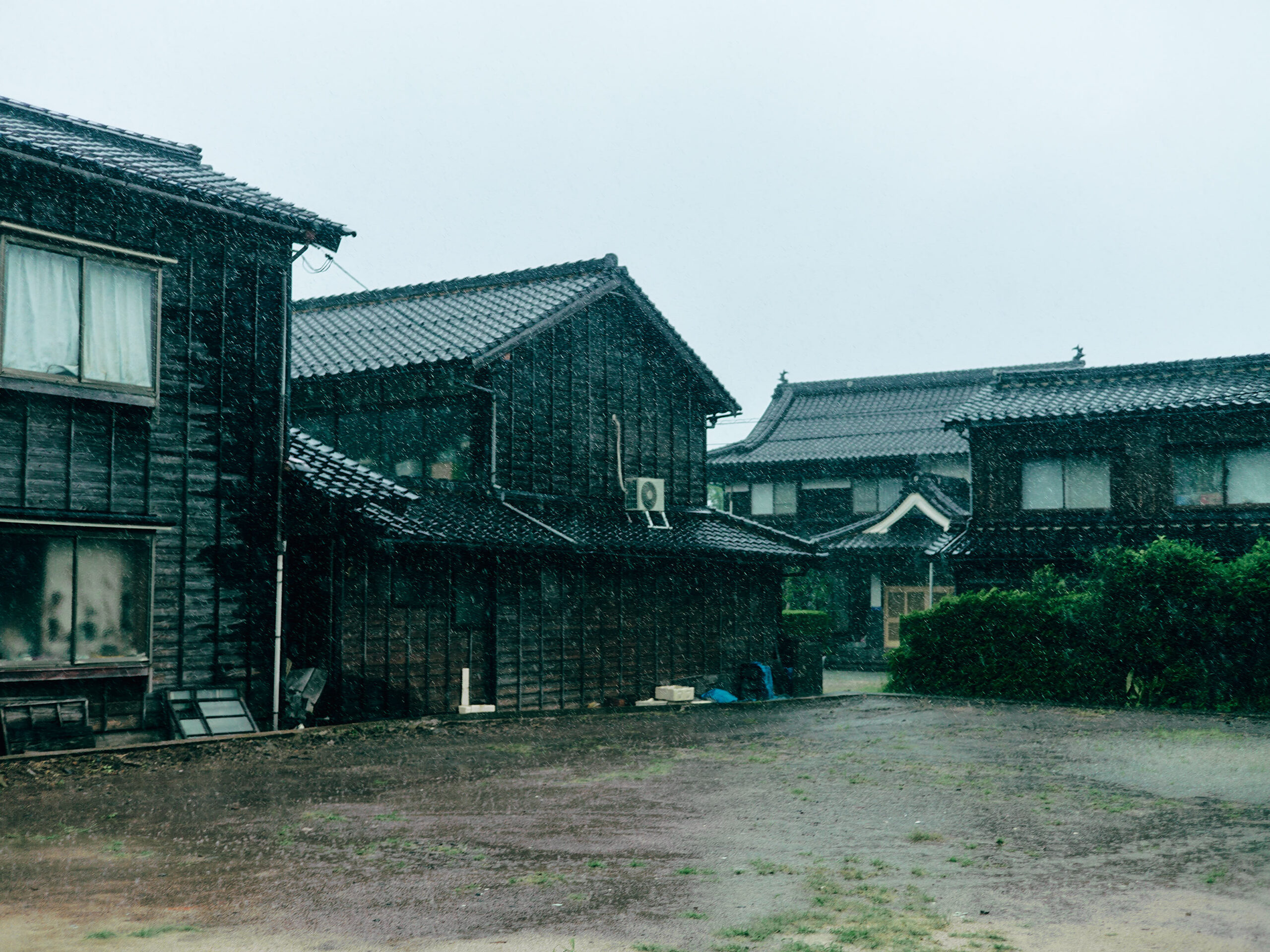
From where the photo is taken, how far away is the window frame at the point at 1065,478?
89.8ft

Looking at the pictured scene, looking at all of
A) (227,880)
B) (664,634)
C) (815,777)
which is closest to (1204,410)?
(664,634)

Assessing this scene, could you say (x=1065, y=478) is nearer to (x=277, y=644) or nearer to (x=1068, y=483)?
(x=1068, y=483)

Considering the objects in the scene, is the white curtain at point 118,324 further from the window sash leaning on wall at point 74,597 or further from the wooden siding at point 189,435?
the window sash leaning on wall at point 74,597

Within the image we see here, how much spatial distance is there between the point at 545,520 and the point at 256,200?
7.45 m

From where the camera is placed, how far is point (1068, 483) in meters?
27.8

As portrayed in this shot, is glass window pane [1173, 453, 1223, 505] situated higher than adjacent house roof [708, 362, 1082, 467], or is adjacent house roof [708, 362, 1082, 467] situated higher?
adjacent house roof [708, 362, 1082, 467]

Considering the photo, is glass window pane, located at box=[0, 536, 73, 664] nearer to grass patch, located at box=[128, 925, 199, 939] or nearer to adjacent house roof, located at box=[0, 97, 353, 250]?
adjacent house roof, located at box=[0, 97, 353, 250]

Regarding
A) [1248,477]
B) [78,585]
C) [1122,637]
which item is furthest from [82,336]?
[1248,477]

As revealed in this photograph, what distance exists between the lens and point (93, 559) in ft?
42.3

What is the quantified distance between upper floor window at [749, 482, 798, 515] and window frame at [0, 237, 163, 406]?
31.6 metres

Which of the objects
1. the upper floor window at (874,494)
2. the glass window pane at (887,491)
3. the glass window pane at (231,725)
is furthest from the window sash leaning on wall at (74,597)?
the glass window pane at (887,491)

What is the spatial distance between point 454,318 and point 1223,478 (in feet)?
55.2

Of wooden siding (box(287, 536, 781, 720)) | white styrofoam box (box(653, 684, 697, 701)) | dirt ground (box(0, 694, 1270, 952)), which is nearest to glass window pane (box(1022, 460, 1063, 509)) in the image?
wooden siding (box(287, 536, 781, 720))

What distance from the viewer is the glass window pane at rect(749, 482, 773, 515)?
4384 centimetres
